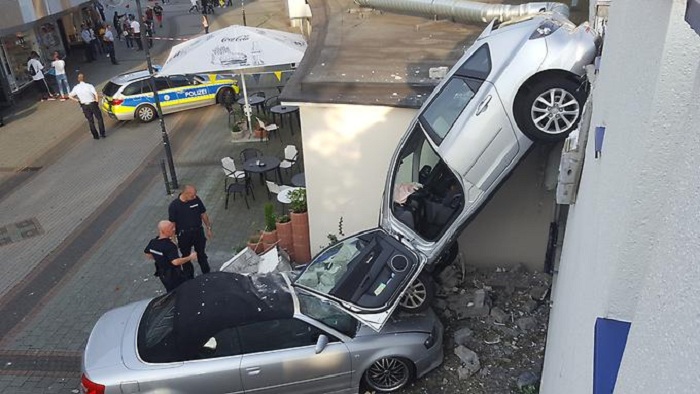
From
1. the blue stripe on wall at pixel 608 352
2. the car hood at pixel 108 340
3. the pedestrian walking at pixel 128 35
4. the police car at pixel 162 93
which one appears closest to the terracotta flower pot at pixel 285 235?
the car hood at pixel 108 340

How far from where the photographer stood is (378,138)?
25.1ft

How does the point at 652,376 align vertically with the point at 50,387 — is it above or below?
above

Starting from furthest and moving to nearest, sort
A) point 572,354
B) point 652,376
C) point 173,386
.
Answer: point 173,386 → point 572,354 → point 652,376

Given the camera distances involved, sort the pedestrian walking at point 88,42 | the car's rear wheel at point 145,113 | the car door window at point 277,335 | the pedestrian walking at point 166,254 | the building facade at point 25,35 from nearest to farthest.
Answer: the car door window at point 277,335 < the pedestrian walking at point 166,254 < the car's rear wheel at point 145,113 < the building facade at point 25,35 < the pedestrian walking at point 88,42

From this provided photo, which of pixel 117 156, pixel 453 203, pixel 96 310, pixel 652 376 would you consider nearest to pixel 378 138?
pixel 453 203

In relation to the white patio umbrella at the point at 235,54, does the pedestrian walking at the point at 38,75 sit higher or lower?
lower

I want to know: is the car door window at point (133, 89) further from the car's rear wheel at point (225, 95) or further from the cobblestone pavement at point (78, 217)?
the car's rear wheel at point (225, 95)

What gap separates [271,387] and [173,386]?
932mm

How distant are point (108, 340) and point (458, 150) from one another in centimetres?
415

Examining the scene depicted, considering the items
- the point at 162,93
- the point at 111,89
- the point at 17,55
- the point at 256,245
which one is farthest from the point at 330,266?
the point at 17,55

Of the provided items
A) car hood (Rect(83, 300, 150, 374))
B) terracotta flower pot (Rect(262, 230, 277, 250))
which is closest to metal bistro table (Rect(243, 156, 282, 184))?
terracotta flower pot (Rect(262, 230, 277, 250))

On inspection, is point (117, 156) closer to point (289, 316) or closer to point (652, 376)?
point (289, 316)

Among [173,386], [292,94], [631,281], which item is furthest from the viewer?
[292,94]

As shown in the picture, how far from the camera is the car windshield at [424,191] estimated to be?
661 centimetres
